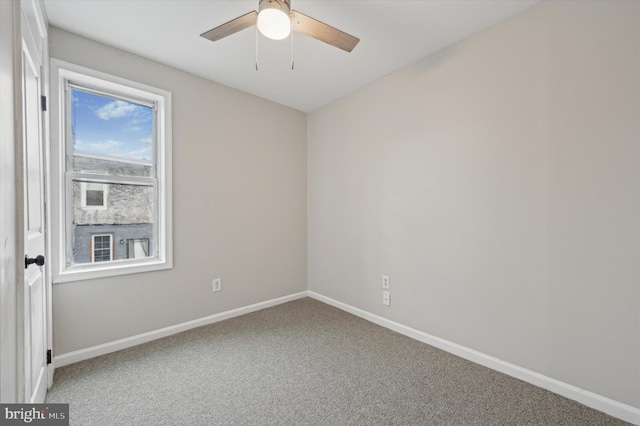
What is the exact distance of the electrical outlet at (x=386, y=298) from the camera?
2738mm

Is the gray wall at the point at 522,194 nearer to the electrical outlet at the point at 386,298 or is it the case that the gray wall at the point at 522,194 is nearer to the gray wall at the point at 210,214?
the electrical outlet at the point at 386,298

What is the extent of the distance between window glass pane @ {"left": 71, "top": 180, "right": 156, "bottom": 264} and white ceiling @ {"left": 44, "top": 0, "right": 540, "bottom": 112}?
3.96 feet

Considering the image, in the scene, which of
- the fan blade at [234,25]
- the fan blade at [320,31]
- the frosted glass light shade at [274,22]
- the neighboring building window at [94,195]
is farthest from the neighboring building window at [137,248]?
the fan blade at [320,31]

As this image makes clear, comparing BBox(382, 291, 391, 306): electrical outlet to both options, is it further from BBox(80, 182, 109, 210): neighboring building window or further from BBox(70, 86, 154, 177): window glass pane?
BBox(80, 182, 109, 210): neighboring building window

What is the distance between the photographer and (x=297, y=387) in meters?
1.83

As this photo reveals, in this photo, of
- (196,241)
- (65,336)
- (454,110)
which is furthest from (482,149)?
(65,336)

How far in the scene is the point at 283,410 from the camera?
1628 millimetres

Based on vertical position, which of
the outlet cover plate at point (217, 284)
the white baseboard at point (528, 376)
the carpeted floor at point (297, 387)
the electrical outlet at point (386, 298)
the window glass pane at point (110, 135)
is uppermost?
the window glass pane at point (110, 135)

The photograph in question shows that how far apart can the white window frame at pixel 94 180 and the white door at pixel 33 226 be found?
345 mm

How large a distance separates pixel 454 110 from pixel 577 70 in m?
0.74

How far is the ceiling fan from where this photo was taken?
4.80 ft

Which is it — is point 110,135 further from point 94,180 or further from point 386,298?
point 386,298

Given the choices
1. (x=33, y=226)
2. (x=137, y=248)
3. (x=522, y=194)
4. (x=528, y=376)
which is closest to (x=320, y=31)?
(x=522, y=194)

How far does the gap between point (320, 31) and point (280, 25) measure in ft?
0.99
